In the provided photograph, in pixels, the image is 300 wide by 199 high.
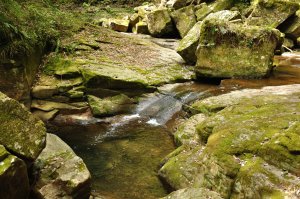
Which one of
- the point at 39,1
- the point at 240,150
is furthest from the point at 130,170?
the point at 39,1

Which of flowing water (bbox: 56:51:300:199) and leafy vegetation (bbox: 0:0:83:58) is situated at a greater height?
leafy vegetation (bbox: 0:0:83:58)

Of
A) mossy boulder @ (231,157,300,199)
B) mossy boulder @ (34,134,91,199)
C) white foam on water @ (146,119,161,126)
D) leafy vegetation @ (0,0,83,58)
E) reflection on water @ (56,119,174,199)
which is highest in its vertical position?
leafy vegetation @ (0,0,83,58)

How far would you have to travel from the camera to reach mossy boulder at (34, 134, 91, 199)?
504 centimetres

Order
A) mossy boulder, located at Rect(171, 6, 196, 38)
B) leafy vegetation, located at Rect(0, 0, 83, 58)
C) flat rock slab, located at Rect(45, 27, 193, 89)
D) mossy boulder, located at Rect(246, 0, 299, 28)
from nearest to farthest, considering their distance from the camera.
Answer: leafy vegetation, located at Rect(0, 0, 83, 58), flat rock slab, located at Rect(45, 27, 193, 89), mossy boulder, located at Rect(246, 0, 299, 28), mossy boulder, located at Rect(171, 6, 196, 38)

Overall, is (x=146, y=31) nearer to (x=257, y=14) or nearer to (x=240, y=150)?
(x=257, y=14)

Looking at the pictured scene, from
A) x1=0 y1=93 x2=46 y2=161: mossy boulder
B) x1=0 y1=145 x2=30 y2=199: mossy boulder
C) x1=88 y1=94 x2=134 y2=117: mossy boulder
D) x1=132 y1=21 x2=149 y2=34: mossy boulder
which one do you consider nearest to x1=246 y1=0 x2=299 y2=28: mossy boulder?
x1=132 y1=21 x2=149 y2=34: mossy boulder

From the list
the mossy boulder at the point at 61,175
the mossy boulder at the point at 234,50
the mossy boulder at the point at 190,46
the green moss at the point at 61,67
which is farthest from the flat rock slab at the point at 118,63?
the mossy boulder at the point at 61,175

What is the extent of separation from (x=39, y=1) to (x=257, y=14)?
10.3 meters

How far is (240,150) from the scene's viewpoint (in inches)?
189

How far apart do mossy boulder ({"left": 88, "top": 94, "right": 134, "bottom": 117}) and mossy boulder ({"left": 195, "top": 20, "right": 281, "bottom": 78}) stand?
2697 mm

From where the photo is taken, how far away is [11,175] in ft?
14.3

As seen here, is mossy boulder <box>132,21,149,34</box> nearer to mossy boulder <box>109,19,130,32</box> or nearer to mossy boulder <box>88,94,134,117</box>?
mossy boulder <box>109,19,130,32</box>

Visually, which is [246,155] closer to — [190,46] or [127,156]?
[127,156]

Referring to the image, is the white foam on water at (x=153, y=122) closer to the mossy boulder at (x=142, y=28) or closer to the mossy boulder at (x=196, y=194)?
the mossy boulder at (x=196, y=194)
